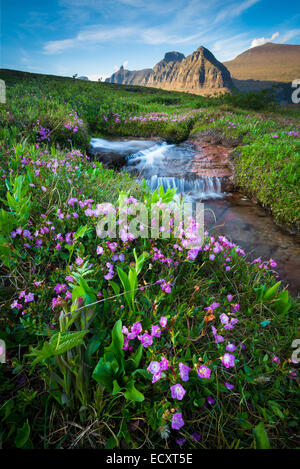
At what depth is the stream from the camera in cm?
404

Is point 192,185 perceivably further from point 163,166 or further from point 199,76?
point 199,76

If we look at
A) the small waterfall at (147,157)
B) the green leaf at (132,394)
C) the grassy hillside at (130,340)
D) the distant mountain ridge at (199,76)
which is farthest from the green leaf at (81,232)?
the distant mountain ridge at (199,76)

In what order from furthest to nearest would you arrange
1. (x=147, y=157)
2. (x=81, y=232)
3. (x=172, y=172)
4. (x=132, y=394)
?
(x=147, y=157)
(x=172, y=172)
(x=81, y=232)
(x=132, y=394)

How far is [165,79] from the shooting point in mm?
155250

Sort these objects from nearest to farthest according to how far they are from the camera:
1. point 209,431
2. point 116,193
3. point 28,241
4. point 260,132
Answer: point 209,431, point 28,241, point 116,193, point 260,132

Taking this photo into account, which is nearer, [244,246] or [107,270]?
[107,270]

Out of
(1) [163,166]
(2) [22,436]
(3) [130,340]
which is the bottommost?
(2) [22,436]

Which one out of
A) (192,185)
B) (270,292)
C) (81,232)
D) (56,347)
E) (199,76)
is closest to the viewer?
(56,347)

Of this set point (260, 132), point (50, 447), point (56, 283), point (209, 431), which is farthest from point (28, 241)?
point (260, 132)

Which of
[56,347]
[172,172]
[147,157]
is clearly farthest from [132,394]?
[147,157]

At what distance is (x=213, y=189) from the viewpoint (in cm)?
656
